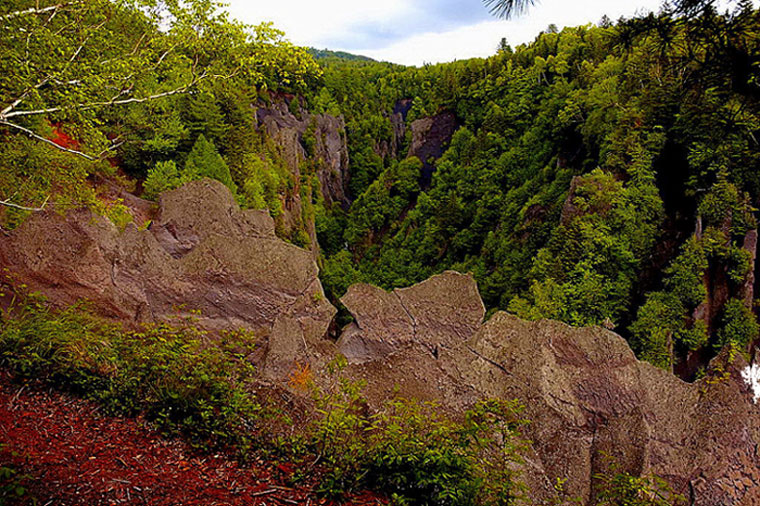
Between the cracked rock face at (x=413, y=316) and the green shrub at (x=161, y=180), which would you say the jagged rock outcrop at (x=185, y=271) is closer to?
the cracked rock face at (x=413, y=316)

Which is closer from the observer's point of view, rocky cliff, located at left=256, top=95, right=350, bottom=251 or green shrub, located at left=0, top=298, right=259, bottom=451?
green shrub, located at left=0, top=298, right=259, bottom=451

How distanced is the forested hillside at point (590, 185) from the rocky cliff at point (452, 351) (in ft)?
19.4

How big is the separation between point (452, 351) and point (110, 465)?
24.1 ft

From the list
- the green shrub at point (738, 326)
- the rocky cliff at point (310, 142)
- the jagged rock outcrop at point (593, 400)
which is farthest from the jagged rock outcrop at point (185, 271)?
the rocky cliff at point (310, 142)

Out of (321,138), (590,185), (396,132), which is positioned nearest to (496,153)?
(321,138)

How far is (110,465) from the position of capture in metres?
4.53

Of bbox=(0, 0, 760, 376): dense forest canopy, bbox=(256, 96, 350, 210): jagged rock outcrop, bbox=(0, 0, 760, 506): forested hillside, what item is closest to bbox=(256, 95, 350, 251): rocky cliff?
bbox=(256, 96, 350, 210): jagged rock outcrop

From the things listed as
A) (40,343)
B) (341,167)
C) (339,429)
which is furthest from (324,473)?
(341,167)

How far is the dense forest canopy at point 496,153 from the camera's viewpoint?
6.55 m

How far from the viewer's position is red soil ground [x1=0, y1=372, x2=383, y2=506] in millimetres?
4004

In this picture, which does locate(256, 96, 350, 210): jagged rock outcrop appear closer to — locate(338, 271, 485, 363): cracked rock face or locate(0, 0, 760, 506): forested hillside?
locate(0, 0, 760, 506): forested hillside

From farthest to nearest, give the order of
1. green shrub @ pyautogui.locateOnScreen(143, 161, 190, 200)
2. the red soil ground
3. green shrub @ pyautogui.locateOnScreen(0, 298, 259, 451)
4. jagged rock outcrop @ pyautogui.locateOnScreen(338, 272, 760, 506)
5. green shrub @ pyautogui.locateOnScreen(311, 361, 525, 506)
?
green shrub @ pyautogui.locateOnScreen(143, 161, 190, 200), jagged rock outcrop @ pyautogui.locateOnScreen(338, 272, 760, 506), green shrub @ pyautogui.locateOnScreen(0, 298, 259, 451), green shrub @ pyautogui.locateOnScreen(311, 361, 525, 506), the red soil ground

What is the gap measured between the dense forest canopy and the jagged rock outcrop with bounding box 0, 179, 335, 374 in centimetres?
110

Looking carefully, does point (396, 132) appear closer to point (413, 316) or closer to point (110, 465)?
point (413, 316)
